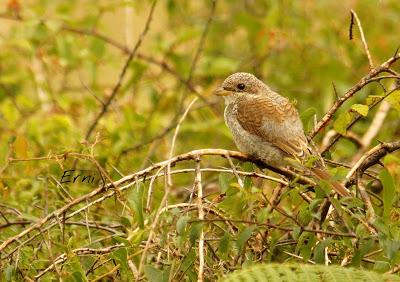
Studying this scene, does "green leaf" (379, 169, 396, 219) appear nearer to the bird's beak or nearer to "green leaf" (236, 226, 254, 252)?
"green leaf" (236, 226, 254, 252)

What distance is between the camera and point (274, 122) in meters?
5.07

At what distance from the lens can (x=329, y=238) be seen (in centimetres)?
335

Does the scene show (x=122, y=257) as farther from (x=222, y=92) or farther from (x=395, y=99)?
(x=222, y=92)

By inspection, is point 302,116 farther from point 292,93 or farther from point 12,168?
point 292,93

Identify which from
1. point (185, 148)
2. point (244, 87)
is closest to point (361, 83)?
point (244, 87)

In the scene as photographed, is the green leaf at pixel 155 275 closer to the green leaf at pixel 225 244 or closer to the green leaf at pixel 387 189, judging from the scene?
the green leaf at pixel 225 244

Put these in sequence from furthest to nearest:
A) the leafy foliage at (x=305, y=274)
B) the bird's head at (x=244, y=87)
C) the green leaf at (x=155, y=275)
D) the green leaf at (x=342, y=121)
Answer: the bird's head at (x=244, y=87) < the green leaf at (x=342, y=121) < the green leaf at (x=155, y=275) < the leafy foliage at (x=305, y=274)

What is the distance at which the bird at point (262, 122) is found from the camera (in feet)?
15.5

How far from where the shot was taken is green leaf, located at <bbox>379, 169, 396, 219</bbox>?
10.6 ft

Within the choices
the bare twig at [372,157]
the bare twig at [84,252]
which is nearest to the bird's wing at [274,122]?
the bare twig at [372,157]

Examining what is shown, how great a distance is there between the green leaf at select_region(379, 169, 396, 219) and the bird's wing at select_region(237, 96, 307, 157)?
127 cm

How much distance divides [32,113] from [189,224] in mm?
3551

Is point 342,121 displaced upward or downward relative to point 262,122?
upward

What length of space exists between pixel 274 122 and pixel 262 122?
3.0 inches
